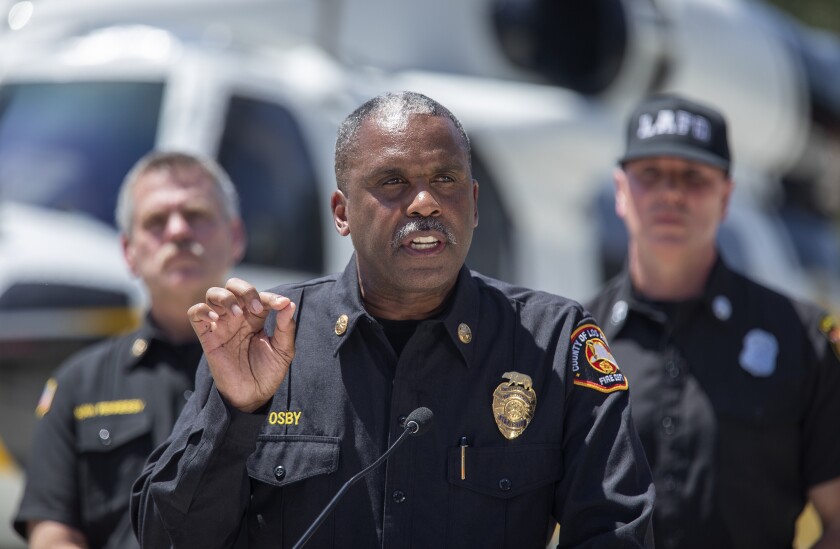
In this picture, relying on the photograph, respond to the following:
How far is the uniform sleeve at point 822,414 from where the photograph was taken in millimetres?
3016

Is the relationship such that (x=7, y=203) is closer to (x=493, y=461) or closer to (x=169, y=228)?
(x=169, y=228)

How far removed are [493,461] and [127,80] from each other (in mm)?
3729

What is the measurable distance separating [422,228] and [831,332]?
1.56 meters

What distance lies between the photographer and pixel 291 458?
2148mm

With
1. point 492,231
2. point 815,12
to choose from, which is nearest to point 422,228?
point 492,231

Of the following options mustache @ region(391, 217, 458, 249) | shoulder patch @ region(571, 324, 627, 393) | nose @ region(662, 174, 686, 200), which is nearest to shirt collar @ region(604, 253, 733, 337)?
nose @ region(662, 174, 686, 200)

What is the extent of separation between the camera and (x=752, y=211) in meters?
7.80

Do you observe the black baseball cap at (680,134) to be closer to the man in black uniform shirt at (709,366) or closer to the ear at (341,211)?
the man in black uniform shirt at (709,366)

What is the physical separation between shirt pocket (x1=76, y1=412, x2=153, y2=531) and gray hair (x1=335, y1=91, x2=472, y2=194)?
1183 mm

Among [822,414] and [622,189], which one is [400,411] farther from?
[622,189]

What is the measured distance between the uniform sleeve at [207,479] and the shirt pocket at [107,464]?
0.98 metres

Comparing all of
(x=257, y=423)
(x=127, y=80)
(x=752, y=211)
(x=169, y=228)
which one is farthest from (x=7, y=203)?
(x=752, y=211)

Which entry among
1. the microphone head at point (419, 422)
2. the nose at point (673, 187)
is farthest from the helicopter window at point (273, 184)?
the microphone head at point (419, 422)

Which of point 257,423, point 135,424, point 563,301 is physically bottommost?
point 135,424
